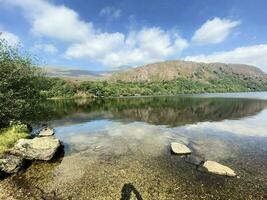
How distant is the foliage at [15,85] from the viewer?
32.5 meters

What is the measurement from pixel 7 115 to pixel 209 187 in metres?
30.6

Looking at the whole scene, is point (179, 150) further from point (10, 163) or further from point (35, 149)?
point (10, 163)

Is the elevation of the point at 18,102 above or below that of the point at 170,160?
above

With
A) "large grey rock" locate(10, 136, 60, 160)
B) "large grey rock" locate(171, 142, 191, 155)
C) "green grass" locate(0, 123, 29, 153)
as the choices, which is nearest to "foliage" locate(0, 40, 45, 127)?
"green grass" locate(0, 123, 29, 153)

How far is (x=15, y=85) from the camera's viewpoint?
35.4m

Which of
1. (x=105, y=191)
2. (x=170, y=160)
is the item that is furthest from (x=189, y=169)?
(x=105, y=191)

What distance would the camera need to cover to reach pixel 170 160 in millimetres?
27156

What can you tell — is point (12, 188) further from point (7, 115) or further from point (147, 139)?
point (147, 139)

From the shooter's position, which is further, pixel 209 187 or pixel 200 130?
pixel 200 130

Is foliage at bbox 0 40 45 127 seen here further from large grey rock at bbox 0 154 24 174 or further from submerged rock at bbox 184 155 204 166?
submerged rock at bbox 184 155 204 166

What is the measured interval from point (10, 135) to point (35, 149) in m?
6.44

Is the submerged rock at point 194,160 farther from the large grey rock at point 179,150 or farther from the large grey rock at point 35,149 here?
the large grey rock at point 35,149

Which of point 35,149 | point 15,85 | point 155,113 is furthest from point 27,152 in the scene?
point 155,113

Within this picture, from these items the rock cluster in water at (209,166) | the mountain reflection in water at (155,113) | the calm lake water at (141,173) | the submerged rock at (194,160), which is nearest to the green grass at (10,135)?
the calm lake water at (141,173)
